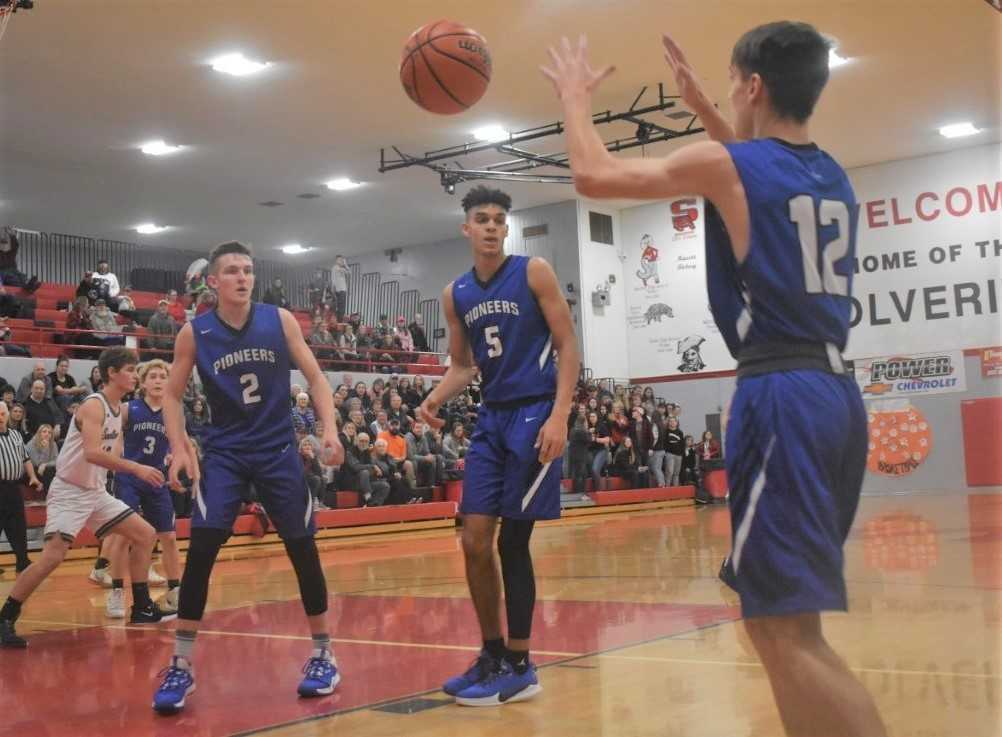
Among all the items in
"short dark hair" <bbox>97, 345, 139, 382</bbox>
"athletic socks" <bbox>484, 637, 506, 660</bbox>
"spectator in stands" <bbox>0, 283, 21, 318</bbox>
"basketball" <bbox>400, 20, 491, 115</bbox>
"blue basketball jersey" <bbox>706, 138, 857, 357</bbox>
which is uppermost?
"spectator in stands" <bbox>0, 283, 21, 318</bbox>

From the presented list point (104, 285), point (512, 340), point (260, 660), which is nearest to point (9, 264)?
point (104, 285)

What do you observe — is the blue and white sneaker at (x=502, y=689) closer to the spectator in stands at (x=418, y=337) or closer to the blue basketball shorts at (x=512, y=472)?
the blue basketball shorts at (x=512, y=472)

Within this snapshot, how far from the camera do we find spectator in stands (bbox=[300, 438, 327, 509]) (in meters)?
14.0

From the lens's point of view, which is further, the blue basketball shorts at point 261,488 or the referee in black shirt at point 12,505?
the referee in black shirt at point 12,505

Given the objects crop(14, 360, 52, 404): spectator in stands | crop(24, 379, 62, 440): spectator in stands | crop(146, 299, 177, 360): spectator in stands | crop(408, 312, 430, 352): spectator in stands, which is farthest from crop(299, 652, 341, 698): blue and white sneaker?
crop(408, 312, 430, 352): spectator in stands

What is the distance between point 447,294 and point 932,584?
412 cm

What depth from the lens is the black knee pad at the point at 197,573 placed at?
175 inches

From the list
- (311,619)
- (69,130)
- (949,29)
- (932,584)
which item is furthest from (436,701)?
(69,130)

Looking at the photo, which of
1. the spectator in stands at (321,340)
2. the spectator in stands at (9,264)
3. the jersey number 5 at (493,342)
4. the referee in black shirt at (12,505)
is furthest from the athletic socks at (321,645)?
the spectator in stands at (9,264)

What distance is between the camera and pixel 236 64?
16.1 meters

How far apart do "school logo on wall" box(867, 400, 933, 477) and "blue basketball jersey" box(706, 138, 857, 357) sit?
2171cm

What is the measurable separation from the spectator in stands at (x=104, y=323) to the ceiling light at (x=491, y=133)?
7378 mm

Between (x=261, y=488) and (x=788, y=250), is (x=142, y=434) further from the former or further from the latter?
(x=788, y=250)

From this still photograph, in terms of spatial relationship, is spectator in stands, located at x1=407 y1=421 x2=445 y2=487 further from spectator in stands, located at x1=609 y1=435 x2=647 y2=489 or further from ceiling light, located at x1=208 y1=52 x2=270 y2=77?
ceiling light, located at x1=208 y1=52 x2=270 y2=77
